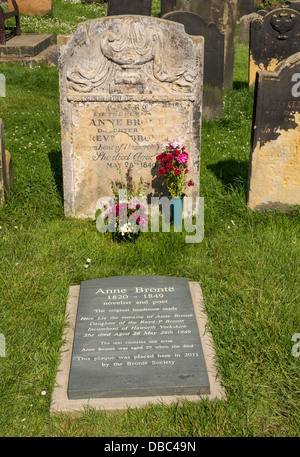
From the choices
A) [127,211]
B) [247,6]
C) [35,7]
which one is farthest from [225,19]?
[247,6]

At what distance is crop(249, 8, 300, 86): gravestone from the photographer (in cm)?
882

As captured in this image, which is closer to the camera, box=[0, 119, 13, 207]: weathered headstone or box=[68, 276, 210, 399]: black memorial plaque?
box=[68, 276, 210, 399]: black memorial plaque

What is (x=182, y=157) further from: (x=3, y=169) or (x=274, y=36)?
(x=274, y=36)

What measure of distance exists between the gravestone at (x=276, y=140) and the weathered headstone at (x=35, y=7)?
12.3m

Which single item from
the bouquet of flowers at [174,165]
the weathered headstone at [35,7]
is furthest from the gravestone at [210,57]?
the weathered headstone at [35,7]

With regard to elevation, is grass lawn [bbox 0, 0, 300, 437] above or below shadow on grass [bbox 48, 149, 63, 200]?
below

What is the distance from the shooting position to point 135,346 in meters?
3.60

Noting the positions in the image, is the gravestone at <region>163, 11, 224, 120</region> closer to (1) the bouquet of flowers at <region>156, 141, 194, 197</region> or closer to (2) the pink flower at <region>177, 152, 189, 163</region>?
(1) the bouquet of flowers at <region>156, 141, 194, 197</region>

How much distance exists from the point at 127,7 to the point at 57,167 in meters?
5.56

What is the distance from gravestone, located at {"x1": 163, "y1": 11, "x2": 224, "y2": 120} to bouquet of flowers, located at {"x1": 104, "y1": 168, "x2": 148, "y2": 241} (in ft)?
11.7

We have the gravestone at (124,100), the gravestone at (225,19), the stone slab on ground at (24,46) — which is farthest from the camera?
the stone slab on ground at (24,46)

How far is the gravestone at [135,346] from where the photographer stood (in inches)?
130

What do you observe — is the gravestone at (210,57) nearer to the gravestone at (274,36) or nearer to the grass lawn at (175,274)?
the gravestone at (274,36)

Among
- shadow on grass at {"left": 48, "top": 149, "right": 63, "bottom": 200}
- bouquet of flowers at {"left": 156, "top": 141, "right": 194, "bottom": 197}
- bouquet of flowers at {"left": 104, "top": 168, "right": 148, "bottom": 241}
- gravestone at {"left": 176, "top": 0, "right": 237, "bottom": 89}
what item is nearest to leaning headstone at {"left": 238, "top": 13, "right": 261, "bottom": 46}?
gravestone at {"left": 176, "top": 0, "right": 237, "bottom": 89}
